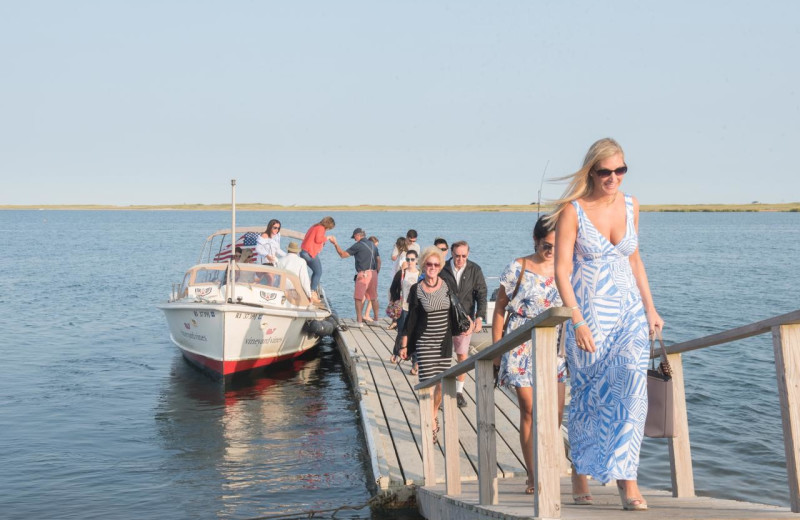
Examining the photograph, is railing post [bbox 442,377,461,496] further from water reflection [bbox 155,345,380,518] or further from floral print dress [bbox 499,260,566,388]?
water reflection [bbox 155,345,380,518]

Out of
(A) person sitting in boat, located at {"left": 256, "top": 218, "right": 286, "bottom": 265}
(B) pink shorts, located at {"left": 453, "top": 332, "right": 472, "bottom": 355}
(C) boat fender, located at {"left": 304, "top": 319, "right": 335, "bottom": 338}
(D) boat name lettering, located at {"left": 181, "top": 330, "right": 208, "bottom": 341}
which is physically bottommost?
(B) pink shorts, located at {"left": 453, "top": 332, "right": 472, "bottom": 355}

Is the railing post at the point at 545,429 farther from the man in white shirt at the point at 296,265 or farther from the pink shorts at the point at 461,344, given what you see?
the man in white shirt at the point at 296,265

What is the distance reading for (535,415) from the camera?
12.0 feet

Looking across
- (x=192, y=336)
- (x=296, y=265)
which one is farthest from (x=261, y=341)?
(x=296, y=265)

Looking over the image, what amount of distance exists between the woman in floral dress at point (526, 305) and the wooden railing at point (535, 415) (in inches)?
16.9

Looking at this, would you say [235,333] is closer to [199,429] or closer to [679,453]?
[199,429]

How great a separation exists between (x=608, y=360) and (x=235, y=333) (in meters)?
11.4

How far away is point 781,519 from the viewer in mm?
3652

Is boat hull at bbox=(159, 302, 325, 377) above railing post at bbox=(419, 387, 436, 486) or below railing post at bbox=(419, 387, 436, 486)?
above

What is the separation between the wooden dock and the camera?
394 centimetres

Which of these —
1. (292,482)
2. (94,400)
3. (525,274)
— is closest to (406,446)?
(292,482)

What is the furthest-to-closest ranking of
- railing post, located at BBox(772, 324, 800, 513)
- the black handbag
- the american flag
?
1. the american flag
2. the black handbag
3. railing post, located at BBox(772, 324, 800, 513)

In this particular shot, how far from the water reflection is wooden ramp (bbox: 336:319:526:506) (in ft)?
2.60

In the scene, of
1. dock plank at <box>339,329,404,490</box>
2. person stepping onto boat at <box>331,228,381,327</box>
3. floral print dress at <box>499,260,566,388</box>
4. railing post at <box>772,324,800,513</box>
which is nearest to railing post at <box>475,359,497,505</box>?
floral print dress at <box>499,260,566,388</box>
